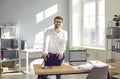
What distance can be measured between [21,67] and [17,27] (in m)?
1.32

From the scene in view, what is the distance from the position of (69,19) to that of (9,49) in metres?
2.51

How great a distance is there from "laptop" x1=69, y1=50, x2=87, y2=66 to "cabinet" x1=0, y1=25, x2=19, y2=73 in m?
3.49

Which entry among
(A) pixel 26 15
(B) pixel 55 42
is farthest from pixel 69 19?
(B) pixel 55 42

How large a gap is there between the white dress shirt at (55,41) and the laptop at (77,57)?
0.38 m

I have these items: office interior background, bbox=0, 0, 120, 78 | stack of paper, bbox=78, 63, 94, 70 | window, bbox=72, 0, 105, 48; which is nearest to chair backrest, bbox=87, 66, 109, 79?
stack of paper, bbox=78, 63, 94, 70

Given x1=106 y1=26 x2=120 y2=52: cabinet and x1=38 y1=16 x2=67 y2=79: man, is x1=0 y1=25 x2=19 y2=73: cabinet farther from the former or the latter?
x1=38 y1=16 x2=67 y2=79: man

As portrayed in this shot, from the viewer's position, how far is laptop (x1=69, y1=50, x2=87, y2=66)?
349cm

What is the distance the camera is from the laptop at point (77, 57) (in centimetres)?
349

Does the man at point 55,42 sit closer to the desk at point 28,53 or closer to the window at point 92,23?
the desk at point 28,53

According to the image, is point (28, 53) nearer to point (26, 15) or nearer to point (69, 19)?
point (26, 15)

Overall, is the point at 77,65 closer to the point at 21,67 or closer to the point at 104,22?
the point at 104,22

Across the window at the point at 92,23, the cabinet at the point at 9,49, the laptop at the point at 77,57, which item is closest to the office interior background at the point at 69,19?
the window at the point at 92,23

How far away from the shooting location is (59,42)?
391cm

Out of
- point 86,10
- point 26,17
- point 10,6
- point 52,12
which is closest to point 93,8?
point 86,10
